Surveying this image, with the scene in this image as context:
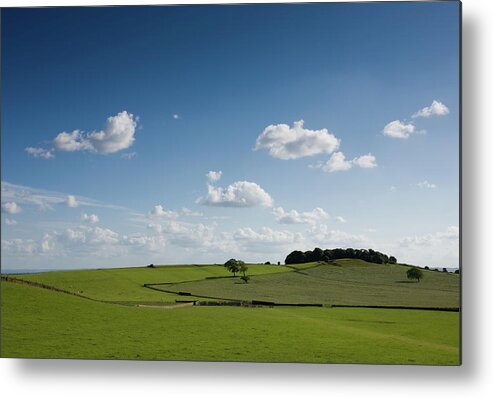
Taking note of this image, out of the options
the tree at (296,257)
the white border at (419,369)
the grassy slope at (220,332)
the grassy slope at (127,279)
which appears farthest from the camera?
the grassy slope at (127,279)

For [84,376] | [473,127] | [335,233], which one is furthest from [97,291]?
[473,127]

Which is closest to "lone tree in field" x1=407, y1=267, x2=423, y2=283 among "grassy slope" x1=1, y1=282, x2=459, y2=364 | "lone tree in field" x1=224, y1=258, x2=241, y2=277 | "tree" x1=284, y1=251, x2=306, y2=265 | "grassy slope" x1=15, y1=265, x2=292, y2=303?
"grassy slope" x1=1, y1=282, x2=459, y2=364

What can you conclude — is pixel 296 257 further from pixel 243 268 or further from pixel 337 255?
pixel 243 268

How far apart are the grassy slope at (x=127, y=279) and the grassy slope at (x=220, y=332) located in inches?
5.9

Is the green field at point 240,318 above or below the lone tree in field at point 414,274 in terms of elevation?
below

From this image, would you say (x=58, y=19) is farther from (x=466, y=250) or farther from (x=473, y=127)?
(x=466, y=250)

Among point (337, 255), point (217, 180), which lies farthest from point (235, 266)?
point (337, 255)

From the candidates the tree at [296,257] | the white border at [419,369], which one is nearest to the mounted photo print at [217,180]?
the tree at [296,257]

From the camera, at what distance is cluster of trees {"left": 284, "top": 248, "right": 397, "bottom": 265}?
7.39 meters

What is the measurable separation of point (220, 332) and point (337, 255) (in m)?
1.78

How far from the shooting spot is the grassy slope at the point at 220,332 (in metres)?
7.23

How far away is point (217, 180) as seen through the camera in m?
7.70

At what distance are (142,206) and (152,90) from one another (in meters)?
1.53

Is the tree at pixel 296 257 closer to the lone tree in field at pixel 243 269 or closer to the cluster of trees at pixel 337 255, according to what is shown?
the cluster of trees at pixel 337 255
